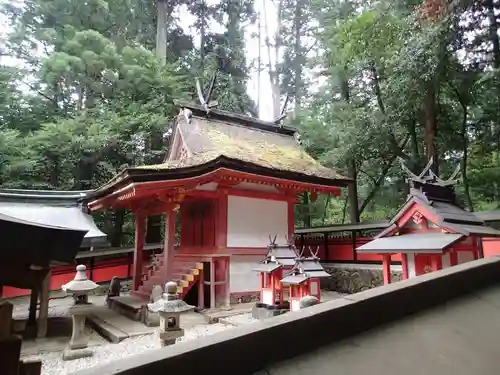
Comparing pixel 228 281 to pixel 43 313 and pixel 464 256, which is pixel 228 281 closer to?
pixel 43 313

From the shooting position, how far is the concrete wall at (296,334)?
118cm

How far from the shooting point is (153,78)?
15.4 metres

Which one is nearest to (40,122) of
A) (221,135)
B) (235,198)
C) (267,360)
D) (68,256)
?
(221,135)

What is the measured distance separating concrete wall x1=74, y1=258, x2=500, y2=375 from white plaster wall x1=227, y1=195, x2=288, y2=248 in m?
7.51

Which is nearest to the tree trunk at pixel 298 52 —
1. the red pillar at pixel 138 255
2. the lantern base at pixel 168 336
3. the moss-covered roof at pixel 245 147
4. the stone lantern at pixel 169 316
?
the moss-covered roof at pixel 245 147

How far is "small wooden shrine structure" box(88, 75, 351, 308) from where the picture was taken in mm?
8312

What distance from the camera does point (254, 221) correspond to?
9977mm

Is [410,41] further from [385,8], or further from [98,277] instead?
[98,277]

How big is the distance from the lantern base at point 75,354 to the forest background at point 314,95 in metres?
8.69

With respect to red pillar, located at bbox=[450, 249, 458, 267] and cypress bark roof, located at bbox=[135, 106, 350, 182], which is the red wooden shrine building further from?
red pillar, located at bbox=[450, 249, 458, 267]

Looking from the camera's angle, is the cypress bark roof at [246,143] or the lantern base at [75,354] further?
the cypress bark roof at [246,143]

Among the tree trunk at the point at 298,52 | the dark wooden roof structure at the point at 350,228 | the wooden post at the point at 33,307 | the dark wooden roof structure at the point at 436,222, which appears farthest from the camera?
the tree trunk at the point at 298,52

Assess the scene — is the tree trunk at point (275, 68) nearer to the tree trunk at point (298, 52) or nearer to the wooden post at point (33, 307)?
the tree trunk at point (298, 52)

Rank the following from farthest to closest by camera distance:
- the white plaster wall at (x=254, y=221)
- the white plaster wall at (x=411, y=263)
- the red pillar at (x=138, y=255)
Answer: the red pillar at (x=138, y=255)
the white plaster wall at (x=254, y=221)
the white plaster wall at (x=411, y=263)
